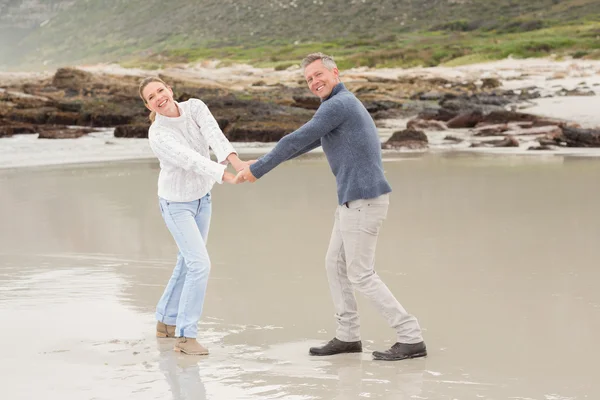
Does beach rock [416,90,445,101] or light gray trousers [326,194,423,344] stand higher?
beach rock [416,90,445,101]

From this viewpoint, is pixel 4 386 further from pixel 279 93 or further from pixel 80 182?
pixel 279 93

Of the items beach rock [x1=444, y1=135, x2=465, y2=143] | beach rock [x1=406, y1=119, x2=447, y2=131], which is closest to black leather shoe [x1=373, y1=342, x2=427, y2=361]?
beach rock [x1=444, y1=135, x2=465, y2=143]

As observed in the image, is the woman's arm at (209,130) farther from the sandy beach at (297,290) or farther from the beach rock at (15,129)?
the beach rock at (15,129)

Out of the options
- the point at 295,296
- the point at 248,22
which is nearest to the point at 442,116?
the point at 295,296

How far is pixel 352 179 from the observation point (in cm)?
517

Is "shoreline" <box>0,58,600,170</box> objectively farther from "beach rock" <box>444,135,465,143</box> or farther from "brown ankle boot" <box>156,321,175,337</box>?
"brown ankle boot" <box>156,321,175,337</box>

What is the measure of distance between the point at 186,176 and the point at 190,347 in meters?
0.94

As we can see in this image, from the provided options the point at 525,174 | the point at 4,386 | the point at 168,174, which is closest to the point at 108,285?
the point at 168,174

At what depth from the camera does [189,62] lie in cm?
6938

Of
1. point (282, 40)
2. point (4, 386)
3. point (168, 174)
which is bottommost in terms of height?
point (4, 386)

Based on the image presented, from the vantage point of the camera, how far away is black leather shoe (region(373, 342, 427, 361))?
5.14 metres

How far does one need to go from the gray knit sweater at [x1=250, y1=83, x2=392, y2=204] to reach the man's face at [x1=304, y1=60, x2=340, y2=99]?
0.34 ft

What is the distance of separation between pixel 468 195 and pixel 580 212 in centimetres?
183

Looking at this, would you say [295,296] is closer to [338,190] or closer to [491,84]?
[338,190]
